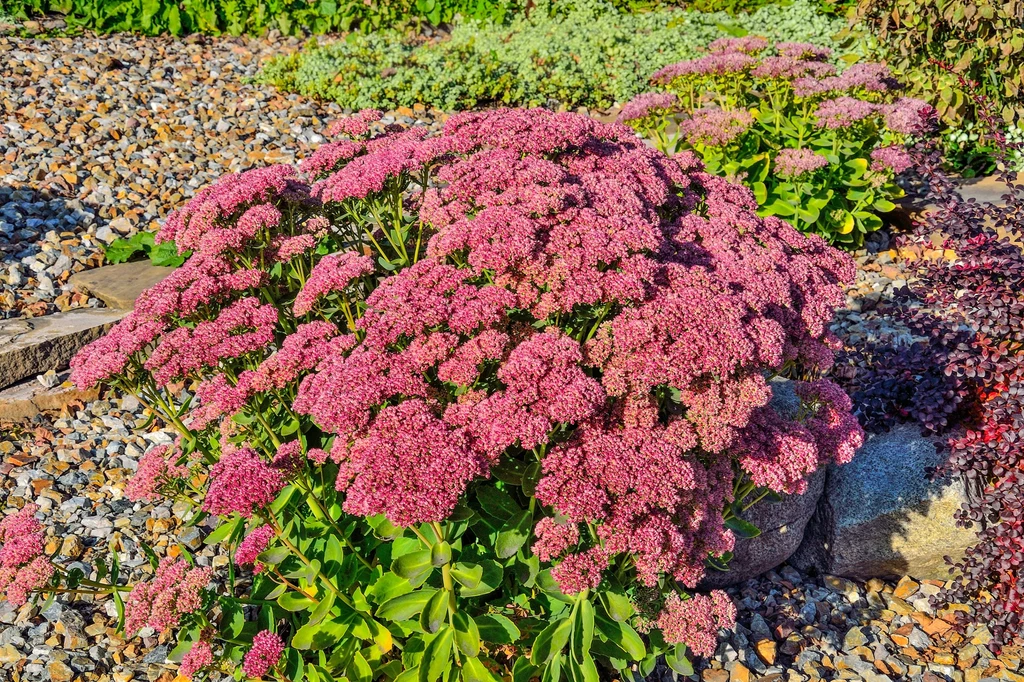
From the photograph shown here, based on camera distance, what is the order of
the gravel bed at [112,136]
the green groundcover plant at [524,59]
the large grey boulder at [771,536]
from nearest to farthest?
the large grey boulder at [771,536] < the gravel bed at [112,136] < the green groundcover plant at [524,59]

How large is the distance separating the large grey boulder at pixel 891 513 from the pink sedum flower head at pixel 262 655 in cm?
248

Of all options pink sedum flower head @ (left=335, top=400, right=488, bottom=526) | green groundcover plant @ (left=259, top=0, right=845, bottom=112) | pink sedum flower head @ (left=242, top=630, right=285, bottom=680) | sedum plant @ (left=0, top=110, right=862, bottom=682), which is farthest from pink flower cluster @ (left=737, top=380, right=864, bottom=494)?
green groundcover plant @ (left=259, top=0, right=845, bottom=112)

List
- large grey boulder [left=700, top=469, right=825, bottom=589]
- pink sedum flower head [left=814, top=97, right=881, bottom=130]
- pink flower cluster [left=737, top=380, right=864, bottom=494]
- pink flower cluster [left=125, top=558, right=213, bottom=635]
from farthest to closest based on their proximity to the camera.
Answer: pink sedum flower head [left=814, top=97, right=881, bottom=130] → large grey boulder [left=700, top=469, right=825, bottom=589] → pink flower cluster [left=737, top=380, right=864, bottom=494] → pink flower cluster [left=125, top=558, right=213, bottom=635]

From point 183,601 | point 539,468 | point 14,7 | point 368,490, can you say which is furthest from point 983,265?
point 14,7

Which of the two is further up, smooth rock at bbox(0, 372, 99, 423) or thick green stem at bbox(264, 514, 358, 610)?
thick green stem at bbox(264, 514, 358, 610)

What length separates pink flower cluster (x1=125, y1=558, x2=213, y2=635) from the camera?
2.36 m

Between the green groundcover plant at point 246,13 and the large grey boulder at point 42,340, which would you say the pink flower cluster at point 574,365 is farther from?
the green groundcover plant at point 246,13

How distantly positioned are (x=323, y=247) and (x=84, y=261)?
2.84 meters

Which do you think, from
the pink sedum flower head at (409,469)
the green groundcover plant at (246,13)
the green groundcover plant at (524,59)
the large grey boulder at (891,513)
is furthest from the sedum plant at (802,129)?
the green groundcover plant at (246,13)

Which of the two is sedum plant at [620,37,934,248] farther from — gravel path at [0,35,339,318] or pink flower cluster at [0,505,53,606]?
pink flower cluster at [0,505,53,606]

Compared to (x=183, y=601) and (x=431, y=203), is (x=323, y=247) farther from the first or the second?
(x=183, y=601)

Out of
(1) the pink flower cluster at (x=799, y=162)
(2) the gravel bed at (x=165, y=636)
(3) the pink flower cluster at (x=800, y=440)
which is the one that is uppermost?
(1) the pink flower cluster at (x=799, y=162)

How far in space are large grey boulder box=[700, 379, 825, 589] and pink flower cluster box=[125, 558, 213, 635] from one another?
2147 mm

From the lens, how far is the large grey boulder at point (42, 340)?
176 inches
